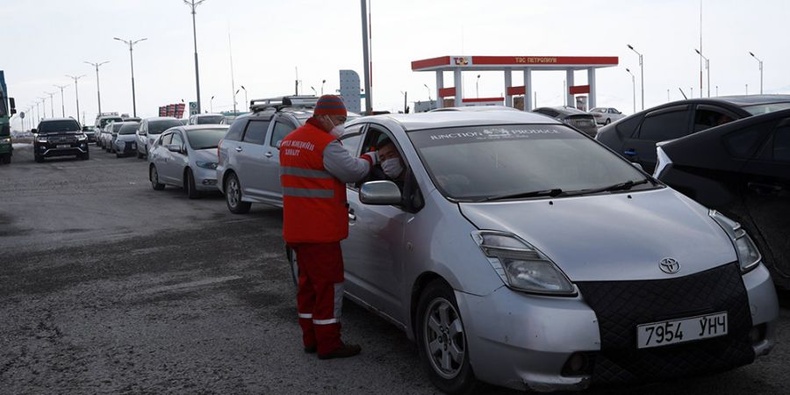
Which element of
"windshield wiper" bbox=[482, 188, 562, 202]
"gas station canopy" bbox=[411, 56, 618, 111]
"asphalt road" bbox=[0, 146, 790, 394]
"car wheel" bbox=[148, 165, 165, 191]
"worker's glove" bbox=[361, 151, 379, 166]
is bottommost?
"asphalt road" bbox=[0, 146, 790, 394]

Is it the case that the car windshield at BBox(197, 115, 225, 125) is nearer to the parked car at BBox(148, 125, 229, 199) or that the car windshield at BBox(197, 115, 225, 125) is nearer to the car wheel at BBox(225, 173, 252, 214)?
the parked car at BBox(148, 125, 229, 199)

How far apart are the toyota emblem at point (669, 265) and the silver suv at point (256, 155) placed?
8949mm

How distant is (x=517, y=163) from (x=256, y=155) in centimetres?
868

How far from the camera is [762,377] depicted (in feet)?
16.2

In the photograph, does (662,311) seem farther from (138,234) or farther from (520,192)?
(138,234)

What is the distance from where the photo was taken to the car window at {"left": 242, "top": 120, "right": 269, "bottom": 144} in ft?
45.3

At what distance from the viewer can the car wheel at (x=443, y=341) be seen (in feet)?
15.1

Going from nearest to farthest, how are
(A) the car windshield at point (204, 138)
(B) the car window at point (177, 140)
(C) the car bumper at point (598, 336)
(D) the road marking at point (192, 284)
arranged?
(C) the car bumper at point (598, 336) < (D) the road marking at point (192, 284) < (A) the car windshield at point (204, 138) < (B) the car window at point (177, 140)

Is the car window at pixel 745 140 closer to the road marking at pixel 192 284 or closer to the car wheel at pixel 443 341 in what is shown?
the car wheel at pixel 443 341

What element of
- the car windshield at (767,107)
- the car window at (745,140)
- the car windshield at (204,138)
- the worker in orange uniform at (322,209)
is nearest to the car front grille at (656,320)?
the worker in orange uniform at (322,209)

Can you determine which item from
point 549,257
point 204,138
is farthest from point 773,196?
point 204,138

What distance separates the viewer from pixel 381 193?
17.2 feet

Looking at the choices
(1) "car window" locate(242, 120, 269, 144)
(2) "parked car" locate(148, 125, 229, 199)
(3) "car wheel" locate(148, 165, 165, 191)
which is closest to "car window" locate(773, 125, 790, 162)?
(1) "car window" locate(242, 120, 269, 144)

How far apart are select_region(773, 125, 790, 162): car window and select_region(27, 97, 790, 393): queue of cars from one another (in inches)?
0.4
